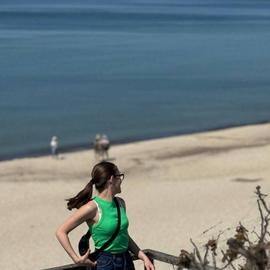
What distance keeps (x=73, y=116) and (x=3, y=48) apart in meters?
43.8

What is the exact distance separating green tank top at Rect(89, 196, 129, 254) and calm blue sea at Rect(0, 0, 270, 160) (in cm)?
2414

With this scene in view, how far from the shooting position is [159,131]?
35.0 m

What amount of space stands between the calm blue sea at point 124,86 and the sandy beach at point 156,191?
3451 mm

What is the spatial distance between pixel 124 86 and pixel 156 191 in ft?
96.3

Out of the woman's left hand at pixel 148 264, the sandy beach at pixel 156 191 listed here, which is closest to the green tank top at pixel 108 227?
the woman's left hand at pixel 148 264

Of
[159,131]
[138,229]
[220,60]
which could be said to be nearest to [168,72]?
[220,60]

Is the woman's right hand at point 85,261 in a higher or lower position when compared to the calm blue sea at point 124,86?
lower

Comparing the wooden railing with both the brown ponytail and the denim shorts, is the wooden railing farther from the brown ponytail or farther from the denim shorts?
the brown ponytail

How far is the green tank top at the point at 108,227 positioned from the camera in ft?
16.7

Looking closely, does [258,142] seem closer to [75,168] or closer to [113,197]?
[75,168]

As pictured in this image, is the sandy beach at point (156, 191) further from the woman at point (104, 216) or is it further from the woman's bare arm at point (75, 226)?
the woman's bare arm at point (75, 226)

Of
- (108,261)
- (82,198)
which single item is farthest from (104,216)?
(108,261)

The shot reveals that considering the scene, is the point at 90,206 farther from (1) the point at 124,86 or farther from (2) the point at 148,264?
Result: (1) the point at 124,86

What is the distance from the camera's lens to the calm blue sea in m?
35.4
